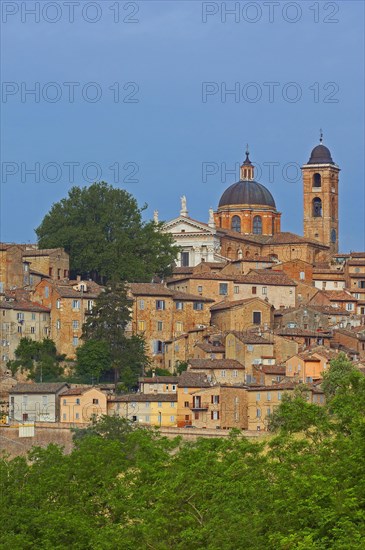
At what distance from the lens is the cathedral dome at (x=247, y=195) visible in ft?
440

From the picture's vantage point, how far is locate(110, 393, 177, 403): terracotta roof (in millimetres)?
91125

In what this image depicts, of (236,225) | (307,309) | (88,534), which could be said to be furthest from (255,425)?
(236,225)

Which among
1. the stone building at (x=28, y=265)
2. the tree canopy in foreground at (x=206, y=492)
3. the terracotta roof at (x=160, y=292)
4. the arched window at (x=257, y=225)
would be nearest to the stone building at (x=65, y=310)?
the terracotta roof at (x=160, y=292)

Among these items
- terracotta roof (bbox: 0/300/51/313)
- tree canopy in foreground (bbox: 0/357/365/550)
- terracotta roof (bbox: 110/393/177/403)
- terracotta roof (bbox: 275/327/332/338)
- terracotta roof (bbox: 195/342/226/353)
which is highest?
terracotta roof (bbox: 0/300/51/313)

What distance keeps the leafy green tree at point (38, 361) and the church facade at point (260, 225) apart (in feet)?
77.6

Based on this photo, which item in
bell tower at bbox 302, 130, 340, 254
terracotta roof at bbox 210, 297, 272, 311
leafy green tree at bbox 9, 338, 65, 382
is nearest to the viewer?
leafy green tree at bbox 9, 338, 65, 382

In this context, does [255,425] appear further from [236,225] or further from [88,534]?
[236,225]

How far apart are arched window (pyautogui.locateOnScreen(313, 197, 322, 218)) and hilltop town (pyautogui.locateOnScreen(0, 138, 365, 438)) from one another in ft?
54.7

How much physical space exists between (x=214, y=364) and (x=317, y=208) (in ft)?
150

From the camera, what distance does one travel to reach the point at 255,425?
89812 mm

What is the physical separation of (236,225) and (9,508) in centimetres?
7492

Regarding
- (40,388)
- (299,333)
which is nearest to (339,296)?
(299,333)

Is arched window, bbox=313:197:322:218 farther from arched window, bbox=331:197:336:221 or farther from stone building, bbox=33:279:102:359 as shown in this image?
stone building, bbox=33:279:102:359

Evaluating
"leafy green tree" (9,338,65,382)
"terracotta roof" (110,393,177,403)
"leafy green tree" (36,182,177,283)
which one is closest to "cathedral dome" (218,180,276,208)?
"leafy green tree" (36,182,177,283)
